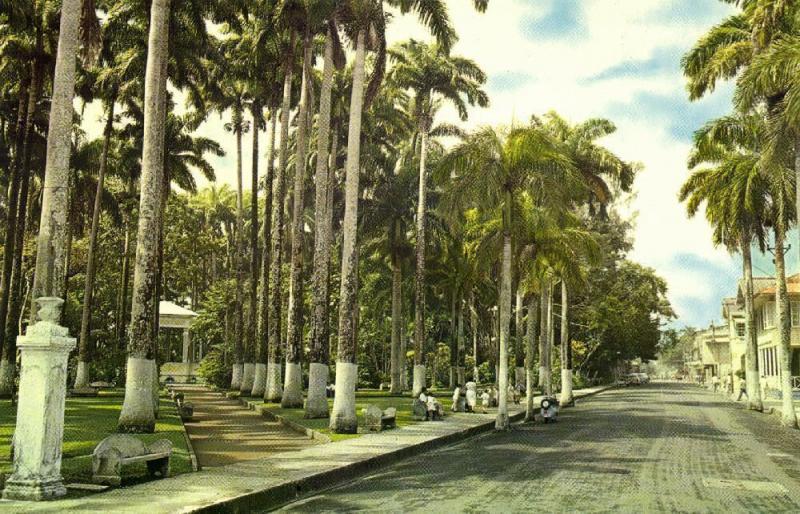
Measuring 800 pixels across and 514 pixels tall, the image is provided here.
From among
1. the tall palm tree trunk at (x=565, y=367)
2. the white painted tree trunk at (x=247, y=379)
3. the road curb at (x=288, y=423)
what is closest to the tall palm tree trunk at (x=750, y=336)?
the tall palm tree trunk at (x=565, y=367)

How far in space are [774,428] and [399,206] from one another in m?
25.5

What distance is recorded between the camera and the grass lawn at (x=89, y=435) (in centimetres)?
1159

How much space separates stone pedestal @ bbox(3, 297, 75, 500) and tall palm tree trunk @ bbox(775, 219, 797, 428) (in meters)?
23.8

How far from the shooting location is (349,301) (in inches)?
795

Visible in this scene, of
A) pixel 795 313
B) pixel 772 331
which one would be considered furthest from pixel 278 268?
pixel 795 313

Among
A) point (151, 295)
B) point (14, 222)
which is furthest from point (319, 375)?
point (14, 222)

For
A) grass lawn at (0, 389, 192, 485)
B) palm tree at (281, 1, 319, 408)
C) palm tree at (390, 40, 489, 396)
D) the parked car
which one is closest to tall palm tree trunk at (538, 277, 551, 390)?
palm tree at (390, 40, 489, 396)

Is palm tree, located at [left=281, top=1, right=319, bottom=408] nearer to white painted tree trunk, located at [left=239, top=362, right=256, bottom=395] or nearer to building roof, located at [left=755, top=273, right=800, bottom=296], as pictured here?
white painted tree trunk, located at [left=239, top=362, right=256, bottom=395]

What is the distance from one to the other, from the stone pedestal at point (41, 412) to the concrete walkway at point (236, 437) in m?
3.85

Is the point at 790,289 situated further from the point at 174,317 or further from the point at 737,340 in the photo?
the point at 174,317

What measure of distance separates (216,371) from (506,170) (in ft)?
101

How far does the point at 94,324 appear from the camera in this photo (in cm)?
5075

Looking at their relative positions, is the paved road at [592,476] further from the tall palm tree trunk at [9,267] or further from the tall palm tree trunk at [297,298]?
the tall palm tree trunk at [9,267]

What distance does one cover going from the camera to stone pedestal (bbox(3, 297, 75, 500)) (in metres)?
9.25
